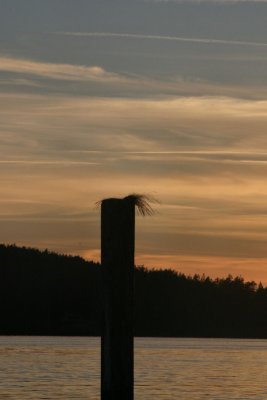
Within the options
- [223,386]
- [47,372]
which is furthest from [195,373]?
[223,386]

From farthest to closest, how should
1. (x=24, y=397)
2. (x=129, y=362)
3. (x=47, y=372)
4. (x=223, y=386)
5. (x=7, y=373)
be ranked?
(x=47, y=372), (x=7, y=373), (x=223, y=386), (x=24, y=397), (x=129, y=362)

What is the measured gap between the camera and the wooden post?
15.7 metres

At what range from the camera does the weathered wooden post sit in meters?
15.7

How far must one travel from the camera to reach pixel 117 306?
15773 millimetres

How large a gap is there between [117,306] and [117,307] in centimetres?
1

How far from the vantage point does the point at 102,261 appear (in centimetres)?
1584

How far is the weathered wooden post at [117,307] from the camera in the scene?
15.7 meters

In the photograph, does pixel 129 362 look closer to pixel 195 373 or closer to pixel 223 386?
pixel 223 386

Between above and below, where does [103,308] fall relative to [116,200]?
below

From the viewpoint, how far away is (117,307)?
15.8 m

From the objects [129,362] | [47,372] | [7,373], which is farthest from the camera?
[47,372]

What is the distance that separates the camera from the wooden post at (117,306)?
617 inches

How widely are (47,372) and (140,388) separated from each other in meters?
16.3

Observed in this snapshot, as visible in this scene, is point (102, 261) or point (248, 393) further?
point (248, 393)
